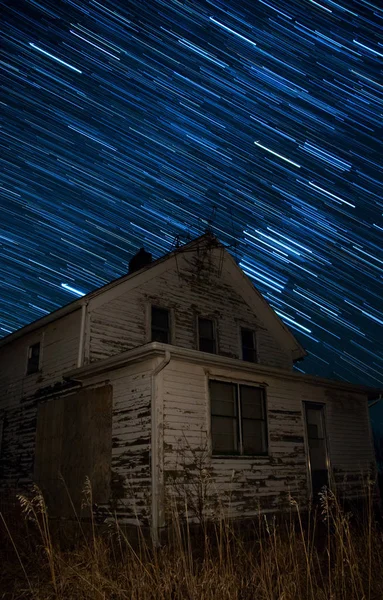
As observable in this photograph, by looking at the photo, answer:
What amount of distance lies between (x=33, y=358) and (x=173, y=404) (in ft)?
22.2

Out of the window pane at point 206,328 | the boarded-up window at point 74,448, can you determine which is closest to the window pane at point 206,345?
the window pane at point 206,328

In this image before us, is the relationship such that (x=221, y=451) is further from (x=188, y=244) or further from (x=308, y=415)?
(x=188, y=244)

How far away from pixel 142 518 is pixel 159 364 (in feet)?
10.3

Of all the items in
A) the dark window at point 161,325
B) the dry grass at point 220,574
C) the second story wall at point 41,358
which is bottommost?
the dry grass at point 220,574

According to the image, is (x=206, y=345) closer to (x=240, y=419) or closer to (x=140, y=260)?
(x=140, y=260)

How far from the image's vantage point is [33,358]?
14.9 m

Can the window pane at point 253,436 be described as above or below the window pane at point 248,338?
below

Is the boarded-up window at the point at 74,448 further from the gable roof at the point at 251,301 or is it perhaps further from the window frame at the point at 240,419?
the gable roof at the point at 251,301

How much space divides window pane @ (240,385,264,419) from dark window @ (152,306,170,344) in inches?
136

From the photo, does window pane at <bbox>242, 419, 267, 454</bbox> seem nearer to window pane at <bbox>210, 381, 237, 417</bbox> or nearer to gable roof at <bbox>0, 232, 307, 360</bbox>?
window pane at <bbox>210, 381, 237, 417</bbox>

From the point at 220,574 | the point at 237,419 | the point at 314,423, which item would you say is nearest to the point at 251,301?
the point at 314,423

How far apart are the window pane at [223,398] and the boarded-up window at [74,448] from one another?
2.50 m

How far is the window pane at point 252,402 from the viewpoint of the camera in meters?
11.8

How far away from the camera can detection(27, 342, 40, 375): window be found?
578 inches
